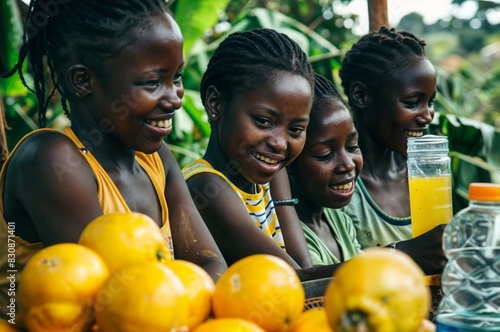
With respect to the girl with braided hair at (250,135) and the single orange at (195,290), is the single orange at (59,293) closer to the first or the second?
the single orange at (195,290)

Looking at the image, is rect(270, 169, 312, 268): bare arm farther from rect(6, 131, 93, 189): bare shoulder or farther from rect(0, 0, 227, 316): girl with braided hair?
rect(6, 131, 93, 189): bare shoulder

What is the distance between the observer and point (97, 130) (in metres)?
2.03

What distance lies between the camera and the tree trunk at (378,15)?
3572mm

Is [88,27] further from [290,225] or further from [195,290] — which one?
[290,225]

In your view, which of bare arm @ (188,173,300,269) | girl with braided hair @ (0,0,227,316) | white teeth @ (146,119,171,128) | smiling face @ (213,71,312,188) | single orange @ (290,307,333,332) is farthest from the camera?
smiling face @ (213,71,312,188)

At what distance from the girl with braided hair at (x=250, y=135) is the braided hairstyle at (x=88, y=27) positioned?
53 cm

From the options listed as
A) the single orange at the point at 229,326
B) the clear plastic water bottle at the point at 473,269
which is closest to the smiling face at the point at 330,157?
the clear plastic water bottle at the point at 473,269

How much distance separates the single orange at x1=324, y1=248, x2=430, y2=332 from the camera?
106 centimetres

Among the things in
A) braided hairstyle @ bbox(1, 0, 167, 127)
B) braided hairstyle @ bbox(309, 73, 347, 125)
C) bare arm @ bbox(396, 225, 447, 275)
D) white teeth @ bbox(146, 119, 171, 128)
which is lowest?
bare arm @ bbox(396, 225, 447, 275)

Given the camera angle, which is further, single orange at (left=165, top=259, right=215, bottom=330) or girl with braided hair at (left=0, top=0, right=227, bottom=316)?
girl with braided hair at (left=0, top=0, right=227, bottom=316)

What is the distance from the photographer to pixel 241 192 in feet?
8.44

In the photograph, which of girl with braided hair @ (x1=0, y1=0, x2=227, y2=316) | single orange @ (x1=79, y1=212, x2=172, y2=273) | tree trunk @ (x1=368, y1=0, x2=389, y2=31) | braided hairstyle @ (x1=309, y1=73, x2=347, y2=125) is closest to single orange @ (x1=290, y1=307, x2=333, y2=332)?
single orange @ (x1=79, y1=212, x2=172, y2=273)

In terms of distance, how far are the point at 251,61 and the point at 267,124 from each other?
0.82 feet

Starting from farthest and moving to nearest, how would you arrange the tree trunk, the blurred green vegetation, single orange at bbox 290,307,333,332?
the blurred green vegetation
the tree trunk
single orange at bbox 290,307,333,332
